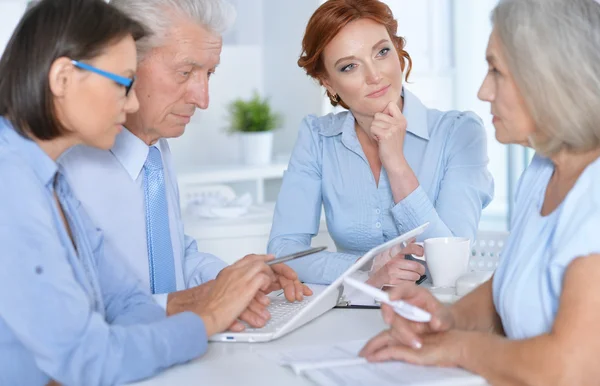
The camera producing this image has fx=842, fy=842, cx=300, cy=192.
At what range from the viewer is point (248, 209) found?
3844mm

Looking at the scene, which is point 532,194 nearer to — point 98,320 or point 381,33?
point 98,320

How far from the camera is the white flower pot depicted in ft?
16.1

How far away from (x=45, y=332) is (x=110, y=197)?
2.76ft

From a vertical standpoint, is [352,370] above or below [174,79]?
below

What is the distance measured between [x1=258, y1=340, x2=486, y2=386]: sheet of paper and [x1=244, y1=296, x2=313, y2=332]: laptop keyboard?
0.41ft

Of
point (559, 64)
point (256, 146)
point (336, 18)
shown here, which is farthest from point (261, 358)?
point (256, 146)

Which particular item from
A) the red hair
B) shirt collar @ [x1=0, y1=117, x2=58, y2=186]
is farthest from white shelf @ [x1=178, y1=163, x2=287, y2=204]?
shirt collar @ [x1=0, y1=117, x2=58, y2=186]

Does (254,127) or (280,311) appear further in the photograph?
(254,127)

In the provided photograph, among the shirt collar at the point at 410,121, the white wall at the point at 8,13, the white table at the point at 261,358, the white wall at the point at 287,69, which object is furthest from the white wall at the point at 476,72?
the white table at the point at 261,358

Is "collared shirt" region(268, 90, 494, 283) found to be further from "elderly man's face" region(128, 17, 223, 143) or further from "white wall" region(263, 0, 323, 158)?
"white wall" region(263, 0, 323, 158)

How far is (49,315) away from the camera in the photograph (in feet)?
4.45

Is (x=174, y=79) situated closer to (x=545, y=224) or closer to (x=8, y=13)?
(x=545, y=224)

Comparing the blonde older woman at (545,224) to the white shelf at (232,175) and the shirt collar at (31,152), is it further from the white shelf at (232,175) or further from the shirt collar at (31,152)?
the white shelf at (232,175)

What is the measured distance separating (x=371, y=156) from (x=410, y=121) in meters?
0.17
